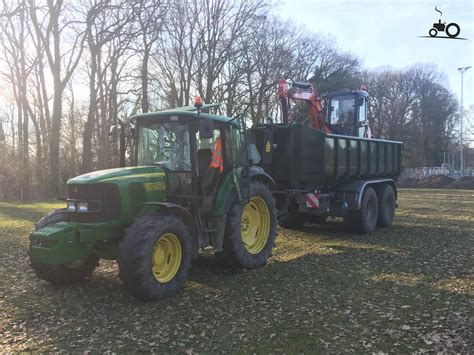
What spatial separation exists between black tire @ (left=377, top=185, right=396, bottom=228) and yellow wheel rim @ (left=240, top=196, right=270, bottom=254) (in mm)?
5434

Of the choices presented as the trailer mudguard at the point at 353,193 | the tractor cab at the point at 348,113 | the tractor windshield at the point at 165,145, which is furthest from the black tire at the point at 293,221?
the tractor windshield at the point at 165,145

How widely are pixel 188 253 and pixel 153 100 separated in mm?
27190

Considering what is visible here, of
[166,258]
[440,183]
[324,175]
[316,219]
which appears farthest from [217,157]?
[440,183]

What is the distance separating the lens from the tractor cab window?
15.4 meters

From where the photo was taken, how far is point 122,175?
632 cm

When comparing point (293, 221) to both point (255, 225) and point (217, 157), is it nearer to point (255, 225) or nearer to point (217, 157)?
point (255, 225)

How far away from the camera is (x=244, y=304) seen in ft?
19.5

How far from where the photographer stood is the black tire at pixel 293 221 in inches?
480

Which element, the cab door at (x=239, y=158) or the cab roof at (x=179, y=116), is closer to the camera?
the cab roof at (x=179, y=116)

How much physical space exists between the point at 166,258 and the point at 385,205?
8.19m

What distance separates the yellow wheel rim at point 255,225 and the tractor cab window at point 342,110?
322 inches

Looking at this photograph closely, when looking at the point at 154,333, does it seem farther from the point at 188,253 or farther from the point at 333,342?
the point at 333,342

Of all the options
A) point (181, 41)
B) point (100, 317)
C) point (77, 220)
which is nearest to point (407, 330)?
point (100, 317)

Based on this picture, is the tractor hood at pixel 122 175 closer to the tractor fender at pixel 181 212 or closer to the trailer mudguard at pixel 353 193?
the tractor fender at pixel 181 212
